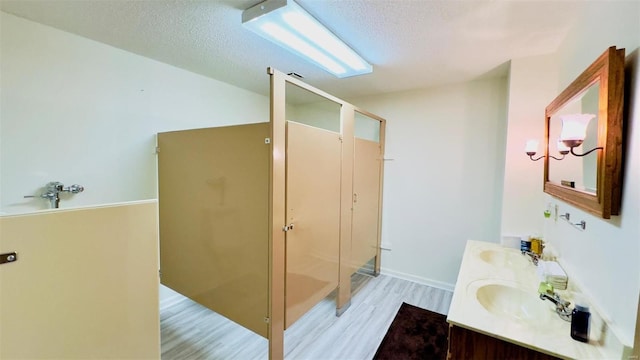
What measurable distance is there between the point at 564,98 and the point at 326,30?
1600 mm

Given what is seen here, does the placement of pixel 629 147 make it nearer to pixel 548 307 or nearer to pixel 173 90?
pixel 548 307

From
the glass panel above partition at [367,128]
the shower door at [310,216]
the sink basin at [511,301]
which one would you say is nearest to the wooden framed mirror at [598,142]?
the sink basin at [511,301]

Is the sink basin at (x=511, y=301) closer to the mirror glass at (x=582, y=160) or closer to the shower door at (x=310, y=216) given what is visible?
the mirror glass at (x=582, y=160)

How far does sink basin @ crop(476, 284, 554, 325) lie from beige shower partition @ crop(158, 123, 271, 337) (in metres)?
1.36

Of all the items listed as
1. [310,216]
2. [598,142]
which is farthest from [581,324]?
A: [310,216]

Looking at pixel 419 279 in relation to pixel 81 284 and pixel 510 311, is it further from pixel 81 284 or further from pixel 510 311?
pixel 81 284

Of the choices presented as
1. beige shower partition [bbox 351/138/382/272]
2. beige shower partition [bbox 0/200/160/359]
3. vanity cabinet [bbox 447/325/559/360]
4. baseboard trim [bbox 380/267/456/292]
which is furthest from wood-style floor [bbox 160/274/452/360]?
vanity cabinet [bbox 447/325/559/360]

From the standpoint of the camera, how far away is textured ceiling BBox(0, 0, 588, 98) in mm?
1522

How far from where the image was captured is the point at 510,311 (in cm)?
146

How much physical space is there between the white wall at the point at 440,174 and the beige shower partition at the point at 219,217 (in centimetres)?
214

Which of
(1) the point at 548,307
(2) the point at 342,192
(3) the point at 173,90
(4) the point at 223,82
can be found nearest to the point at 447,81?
(2) the point at 342,192

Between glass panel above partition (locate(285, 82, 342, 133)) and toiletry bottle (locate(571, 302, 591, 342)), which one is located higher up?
glass panel above partition (locate(285, 82, 342, 133))

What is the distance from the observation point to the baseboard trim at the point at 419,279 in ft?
9.99

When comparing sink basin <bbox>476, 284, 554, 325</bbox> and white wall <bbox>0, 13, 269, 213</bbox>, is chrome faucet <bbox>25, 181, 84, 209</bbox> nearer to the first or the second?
white wall <bbox>0, 13, 269, 213</bbox>
